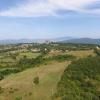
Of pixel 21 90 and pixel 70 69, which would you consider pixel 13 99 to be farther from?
pixel 70 69

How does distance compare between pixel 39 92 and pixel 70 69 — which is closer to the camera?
pixel 39 92

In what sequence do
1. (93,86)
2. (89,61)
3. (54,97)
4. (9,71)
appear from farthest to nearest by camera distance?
(9,71)
(89,61)
(93,86)
(54,97)

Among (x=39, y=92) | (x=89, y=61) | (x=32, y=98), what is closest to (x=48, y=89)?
(x=39, y=92)

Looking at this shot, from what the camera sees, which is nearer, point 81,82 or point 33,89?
point 33,89

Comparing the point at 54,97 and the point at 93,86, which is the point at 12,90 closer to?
the point at 54,97

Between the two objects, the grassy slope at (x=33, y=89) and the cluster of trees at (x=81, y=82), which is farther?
the grassy slope at (x=33, y=89)

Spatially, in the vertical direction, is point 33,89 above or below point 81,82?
above

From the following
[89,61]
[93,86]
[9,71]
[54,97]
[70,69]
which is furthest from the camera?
[9,71]

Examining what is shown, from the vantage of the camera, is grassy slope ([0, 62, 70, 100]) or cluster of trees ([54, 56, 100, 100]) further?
grassy slope ([0, 62, 70, 100])
